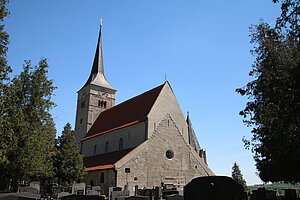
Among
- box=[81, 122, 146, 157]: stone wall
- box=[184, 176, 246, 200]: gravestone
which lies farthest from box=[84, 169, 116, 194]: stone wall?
box=[184, 176, 246, 200]: gravestone

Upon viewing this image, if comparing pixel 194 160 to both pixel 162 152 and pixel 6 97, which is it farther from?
pixel 6 97

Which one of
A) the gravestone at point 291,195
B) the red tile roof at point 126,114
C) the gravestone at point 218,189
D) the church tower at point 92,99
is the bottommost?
the gravestone at point 291,195

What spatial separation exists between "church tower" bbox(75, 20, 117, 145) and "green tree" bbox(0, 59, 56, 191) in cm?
1929

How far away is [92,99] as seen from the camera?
39.5m

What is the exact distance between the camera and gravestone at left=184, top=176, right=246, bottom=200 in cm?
586

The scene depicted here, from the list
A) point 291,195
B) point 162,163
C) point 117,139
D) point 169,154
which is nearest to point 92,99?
point 117,139

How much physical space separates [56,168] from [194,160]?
1334 cm

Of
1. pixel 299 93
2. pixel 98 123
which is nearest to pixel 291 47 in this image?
pixel 299 93

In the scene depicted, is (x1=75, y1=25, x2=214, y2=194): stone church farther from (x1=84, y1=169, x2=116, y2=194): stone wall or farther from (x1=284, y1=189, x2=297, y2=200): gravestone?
(x1=284, y1=189, x2=297, y2=200): gravestone

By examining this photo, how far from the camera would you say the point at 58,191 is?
59.4 feet

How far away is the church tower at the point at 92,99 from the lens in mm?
38844

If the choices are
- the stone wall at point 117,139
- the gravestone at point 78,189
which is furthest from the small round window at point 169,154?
the gravestone at point 78,189

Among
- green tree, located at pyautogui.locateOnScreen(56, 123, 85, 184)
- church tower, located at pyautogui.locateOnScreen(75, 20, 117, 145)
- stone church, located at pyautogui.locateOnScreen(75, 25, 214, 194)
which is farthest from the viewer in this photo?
church tower, located at pyautogui.locateOnScreen(75, 20, 117, 145)

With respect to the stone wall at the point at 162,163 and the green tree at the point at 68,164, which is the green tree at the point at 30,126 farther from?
the stone wall at the point at 162,163
